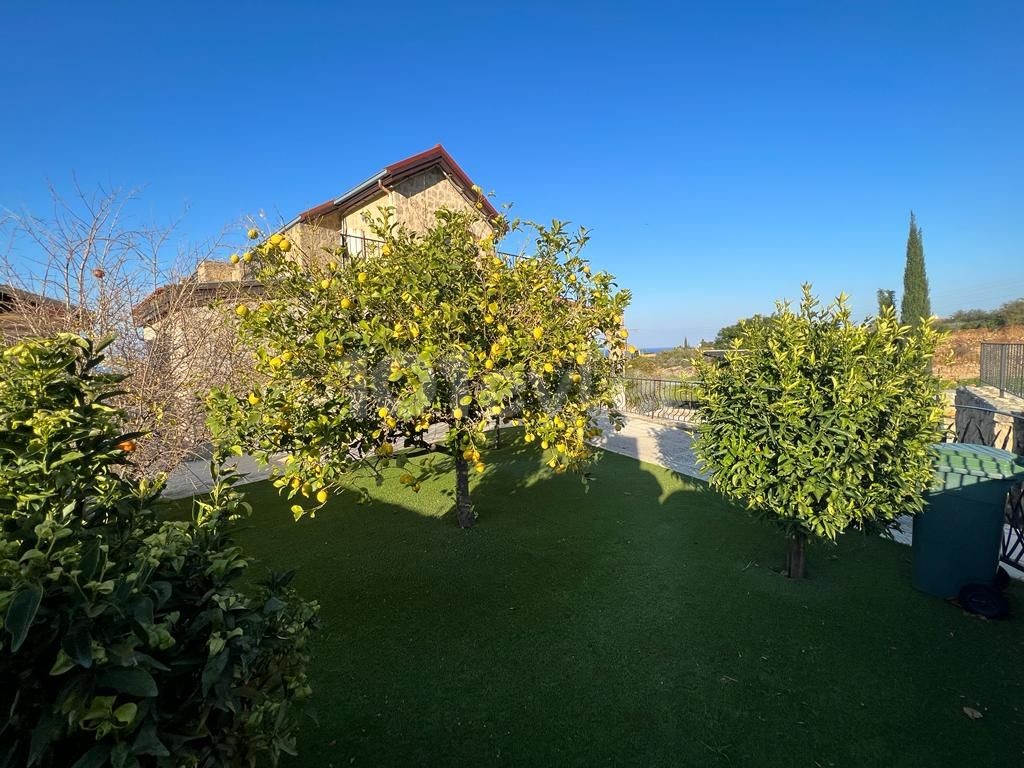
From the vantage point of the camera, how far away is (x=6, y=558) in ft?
3.47

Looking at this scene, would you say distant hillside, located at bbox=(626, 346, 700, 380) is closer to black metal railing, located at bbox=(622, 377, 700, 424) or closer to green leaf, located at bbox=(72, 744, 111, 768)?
black metal railing, located at bbox=(622, 377, 700, 424)

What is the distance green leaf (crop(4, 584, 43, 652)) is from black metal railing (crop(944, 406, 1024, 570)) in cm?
588

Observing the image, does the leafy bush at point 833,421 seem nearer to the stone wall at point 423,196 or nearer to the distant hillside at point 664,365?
the distant hillside at point 664,365

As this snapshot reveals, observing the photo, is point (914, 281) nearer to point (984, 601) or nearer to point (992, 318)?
point (992, 318)

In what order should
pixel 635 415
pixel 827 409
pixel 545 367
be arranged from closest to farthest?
pixel 545 367 < pixel 827 409 < pixel 635 415

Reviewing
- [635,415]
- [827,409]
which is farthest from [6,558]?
[635,415]

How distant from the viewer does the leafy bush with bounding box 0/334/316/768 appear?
3.29 ft

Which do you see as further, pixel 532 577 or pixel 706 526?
pixel 706 526

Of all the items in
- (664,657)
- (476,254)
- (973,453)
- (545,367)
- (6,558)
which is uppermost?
(476,254)

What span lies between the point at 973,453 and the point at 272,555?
717 cm

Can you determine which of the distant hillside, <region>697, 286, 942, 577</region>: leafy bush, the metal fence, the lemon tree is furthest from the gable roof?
the metal fence

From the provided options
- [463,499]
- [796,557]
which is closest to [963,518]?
A: [796,557]

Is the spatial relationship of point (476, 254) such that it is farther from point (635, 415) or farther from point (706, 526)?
point (635, 415)

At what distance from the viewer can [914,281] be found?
93.6 feet
